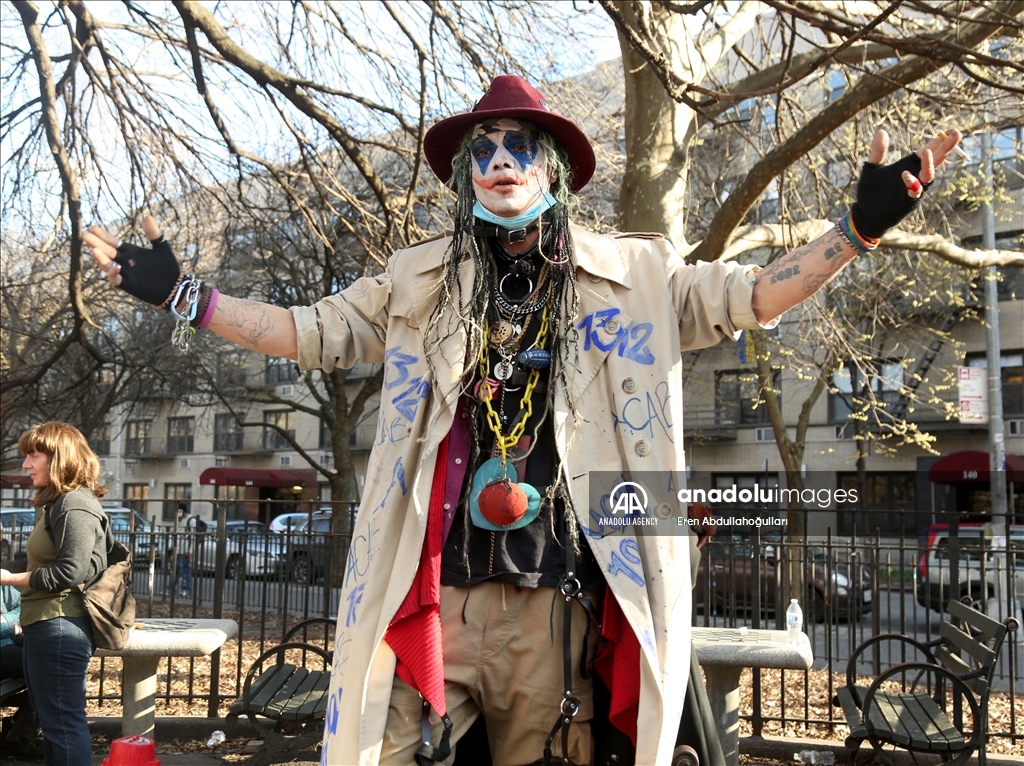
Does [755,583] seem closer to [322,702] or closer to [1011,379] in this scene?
[322,702]

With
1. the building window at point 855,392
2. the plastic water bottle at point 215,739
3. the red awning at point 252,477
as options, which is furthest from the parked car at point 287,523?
the red awning at point 252,477

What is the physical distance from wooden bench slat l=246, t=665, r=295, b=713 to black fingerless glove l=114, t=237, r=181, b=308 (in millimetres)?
3201

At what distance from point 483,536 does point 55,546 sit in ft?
Answer: 10.5

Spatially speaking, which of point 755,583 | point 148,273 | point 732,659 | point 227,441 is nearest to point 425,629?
point 148,273

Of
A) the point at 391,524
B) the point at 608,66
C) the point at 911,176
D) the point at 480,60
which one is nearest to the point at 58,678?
the point at 391,524

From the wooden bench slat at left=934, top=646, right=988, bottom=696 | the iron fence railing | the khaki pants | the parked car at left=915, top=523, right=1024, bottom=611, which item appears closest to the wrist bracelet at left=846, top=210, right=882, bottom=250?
the khaki pants

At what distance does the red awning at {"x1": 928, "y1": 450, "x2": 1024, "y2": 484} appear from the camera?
2367 centimetres

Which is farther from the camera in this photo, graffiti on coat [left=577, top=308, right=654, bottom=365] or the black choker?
the black choker

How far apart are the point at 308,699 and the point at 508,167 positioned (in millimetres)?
3649

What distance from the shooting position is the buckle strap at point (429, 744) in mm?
2027

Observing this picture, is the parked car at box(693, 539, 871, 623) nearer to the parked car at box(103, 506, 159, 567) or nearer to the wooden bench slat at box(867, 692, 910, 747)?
the wooden bench slat at box(867, 692, 910, 747)

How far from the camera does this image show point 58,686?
446 cm

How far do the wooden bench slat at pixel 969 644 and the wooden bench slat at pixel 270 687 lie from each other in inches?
145

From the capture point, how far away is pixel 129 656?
5066mm
